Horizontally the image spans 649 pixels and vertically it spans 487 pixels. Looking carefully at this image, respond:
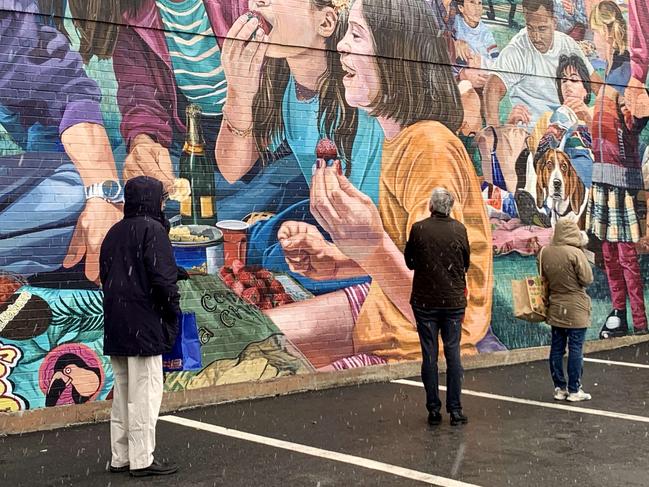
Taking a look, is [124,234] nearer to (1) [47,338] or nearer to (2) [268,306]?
(1) [47,338]

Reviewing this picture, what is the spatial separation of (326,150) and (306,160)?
0.31 m

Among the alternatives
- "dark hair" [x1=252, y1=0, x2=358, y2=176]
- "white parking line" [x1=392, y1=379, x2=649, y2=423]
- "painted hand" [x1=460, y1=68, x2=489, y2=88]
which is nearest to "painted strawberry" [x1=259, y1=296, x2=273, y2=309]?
"dark hair" [x1=252, y1=0, x2=358, y2=176]

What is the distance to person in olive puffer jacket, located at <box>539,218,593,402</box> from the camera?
8.55 meters

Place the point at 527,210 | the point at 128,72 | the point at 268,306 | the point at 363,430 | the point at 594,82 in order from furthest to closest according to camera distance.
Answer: the point at 594,82
the point at 527,210
the point at 268,306
the point at 128,72
the point at 363,430

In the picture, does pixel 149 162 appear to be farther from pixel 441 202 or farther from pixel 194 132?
pixel 441 202

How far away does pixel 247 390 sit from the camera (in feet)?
29.7

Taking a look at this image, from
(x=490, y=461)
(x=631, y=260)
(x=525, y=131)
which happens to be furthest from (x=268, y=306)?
(x=631, y=260)

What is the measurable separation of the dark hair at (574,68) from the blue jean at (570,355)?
4.88m

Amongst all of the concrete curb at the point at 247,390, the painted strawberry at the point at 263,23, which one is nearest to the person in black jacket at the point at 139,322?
the concrete curb at the point at 247,390

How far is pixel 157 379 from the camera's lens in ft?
20.2

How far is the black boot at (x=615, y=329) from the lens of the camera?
502 inches

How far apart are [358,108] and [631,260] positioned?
543cm

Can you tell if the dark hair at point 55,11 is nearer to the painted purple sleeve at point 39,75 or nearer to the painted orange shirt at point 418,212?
the painted purple sleeve at point 39,75

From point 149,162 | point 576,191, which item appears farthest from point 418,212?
point 149,162
